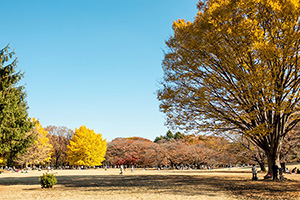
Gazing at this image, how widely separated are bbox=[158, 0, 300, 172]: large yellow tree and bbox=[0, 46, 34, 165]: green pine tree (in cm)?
1084

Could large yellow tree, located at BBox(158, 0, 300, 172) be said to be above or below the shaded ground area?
above

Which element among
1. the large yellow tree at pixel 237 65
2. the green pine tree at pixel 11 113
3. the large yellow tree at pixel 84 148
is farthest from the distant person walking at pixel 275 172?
the large yellow tree at pixel 84 148

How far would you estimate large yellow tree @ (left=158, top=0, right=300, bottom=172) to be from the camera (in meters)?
15.2

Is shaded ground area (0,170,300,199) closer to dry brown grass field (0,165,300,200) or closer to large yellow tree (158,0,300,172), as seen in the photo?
dry brown grass field (0,165,300,200)

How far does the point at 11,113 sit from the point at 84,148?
157 ft

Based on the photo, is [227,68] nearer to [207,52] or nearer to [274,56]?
[207,52]

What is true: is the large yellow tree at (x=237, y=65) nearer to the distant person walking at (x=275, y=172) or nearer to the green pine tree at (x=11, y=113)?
the distant person walking at (x=275, y=172)

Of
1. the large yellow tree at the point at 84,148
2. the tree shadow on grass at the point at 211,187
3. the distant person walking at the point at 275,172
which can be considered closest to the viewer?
the tree shadow on grass at the point at 211,187

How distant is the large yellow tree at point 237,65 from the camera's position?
49.8 ft

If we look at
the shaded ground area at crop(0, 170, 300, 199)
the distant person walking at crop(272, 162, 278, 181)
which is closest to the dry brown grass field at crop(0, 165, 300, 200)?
the shaded ground area at crop(0, 170, 300, 199)

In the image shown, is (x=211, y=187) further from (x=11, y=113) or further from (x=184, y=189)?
(x=11, y=113)

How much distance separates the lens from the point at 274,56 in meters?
15.2

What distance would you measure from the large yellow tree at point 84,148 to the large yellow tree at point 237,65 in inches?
1928

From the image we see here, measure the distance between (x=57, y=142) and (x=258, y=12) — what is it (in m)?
75.8
